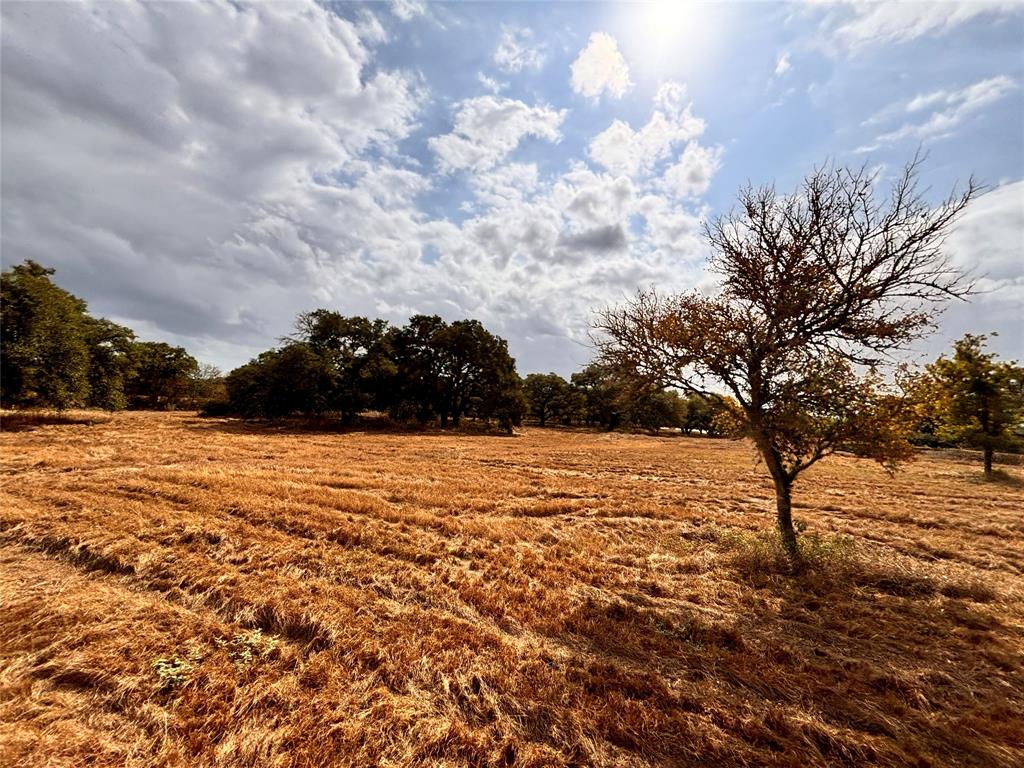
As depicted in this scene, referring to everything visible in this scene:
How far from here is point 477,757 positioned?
142 inches

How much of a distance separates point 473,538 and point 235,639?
5.33 metres

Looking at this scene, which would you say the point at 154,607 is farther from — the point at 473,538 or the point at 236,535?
the point at 473,538

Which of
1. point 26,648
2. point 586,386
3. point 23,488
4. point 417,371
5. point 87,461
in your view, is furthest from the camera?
point 586,386

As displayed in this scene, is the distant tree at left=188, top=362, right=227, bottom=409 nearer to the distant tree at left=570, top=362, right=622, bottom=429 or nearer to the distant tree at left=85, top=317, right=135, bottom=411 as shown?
the distant tree at left=85, top=317, right=135, bottom=411

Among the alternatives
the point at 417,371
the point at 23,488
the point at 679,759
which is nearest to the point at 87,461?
the point at 23,488

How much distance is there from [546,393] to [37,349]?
2846 inches

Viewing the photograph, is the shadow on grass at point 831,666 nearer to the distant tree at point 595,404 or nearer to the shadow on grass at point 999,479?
the shadow on grass at point 999,479

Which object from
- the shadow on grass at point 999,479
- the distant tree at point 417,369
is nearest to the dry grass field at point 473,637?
the shadow on grass at point 999,479

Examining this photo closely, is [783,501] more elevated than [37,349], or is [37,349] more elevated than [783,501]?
[37,349]

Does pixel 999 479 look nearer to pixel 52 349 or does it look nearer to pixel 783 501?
pixel 783 501

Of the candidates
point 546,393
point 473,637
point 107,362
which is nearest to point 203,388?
point 107,362

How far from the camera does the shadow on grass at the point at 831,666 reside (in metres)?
3.98

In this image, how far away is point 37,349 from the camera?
80.2ft

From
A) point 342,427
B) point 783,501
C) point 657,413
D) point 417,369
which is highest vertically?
point 417,369
